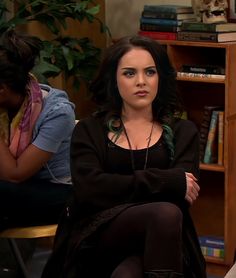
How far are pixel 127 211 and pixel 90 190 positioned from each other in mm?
129

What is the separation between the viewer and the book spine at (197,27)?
2842 millimetres

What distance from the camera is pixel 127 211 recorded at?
1.96 metres

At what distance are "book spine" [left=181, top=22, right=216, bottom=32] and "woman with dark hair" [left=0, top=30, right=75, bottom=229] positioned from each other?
726 mm

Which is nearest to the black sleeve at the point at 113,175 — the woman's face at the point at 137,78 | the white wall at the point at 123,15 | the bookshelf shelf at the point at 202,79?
the woman's face at the point at 137,78

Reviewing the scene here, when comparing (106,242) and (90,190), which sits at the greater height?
(90,190)

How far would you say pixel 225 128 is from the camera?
2887 mm

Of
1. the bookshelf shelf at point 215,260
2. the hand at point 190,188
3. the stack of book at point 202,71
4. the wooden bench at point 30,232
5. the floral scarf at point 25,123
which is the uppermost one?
the stack of book at point 202,71

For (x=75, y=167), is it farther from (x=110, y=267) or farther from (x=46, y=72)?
(x=46, y=72)

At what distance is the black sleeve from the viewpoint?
1970 millimetres

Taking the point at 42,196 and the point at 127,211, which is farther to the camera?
the point at 42,196

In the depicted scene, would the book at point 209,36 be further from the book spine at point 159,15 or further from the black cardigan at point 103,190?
the black cardigan at point 103,190

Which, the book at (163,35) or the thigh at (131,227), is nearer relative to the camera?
the thigh at (131,227)

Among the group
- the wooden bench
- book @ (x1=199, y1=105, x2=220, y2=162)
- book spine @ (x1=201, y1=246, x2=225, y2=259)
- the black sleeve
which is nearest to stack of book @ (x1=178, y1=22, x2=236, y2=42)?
book @ (x1=199, y1=105, x2=220, y2=162)

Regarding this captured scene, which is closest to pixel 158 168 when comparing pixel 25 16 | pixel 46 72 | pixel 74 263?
pixel 74 263
